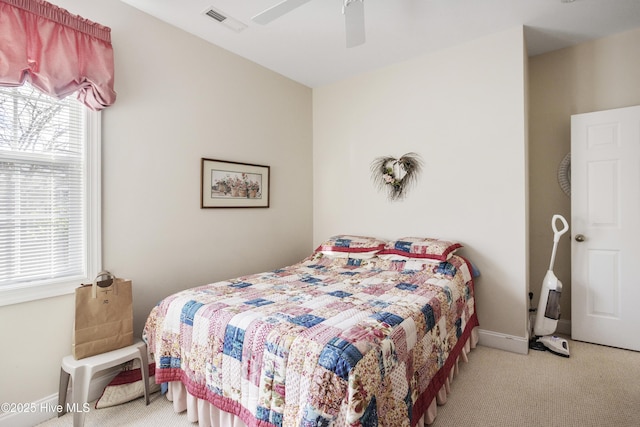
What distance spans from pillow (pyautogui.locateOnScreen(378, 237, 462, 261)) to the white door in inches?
43.1

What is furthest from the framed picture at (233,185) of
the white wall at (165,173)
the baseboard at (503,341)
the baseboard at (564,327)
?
the baseboard at (564,327)

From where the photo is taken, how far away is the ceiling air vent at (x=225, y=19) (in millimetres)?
2368

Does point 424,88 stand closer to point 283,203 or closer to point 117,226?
point 283,203

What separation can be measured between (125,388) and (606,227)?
12.6ft

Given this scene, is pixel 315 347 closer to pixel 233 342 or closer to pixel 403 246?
pixel 233 342

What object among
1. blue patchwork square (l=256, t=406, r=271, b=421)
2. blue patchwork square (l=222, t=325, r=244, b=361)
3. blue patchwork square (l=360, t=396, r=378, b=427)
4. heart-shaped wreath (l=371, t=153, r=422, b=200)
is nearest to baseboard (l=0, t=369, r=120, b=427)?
blue patchwork square (l=222, t=325, r=244, b=361)

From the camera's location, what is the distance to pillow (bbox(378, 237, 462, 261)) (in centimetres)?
267

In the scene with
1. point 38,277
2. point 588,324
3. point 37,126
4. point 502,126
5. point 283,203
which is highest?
point 502,126

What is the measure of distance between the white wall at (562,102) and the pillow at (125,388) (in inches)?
135

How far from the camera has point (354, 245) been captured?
313cm

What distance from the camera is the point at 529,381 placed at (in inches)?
88.1

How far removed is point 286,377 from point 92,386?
5.13 feet

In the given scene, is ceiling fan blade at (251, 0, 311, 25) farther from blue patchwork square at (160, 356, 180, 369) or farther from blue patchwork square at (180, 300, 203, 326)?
blue patchwork square at (160, 356, 180, 369)

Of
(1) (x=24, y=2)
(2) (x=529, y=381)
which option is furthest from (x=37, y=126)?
(2) (x=529, y=381)
